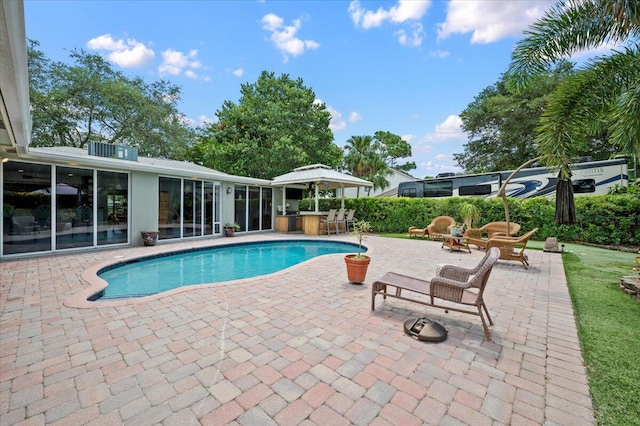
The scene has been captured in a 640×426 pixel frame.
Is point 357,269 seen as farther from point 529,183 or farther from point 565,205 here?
point 529,183

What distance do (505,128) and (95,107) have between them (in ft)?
93.9

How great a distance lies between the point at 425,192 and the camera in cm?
1666

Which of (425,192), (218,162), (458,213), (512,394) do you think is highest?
(218,162)

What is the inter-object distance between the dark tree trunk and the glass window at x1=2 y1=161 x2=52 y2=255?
501 inches

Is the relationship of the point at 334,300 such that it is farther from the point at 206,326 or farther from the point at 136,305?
the point at 136,305

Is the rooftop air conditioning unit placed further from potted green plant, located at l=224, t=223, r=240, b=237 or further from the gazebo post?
the gazebo post

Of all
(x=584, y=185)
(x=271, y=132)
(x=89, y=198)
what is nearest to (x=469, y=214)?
(x=584, y=185)

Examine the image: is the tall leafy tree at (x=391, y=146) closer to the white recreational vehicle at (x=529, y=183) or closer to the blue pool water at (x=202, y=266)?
the white recreational vehicle at (x=529, y=183)

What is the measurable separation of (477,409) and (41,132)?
2568 centimetres

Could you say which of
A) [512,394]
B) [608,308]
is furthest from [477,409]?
[608,308]

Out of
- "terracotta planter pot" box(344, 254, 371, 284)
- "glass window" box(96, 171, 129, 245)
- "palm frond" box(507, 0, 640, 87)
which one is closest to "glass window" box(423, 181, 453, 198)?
"palm frond" box(507, 0, 640, 87)

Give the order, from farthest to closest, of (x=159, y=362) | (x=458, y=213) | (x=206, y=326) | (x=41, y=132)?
(x=41, y=132) < (x=458, y=213) < (x=206, y=326) < (x=159, y=362)

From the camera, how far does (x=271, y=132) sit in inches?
751

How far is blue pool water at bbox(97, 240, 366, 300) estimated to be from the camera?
6107mm
